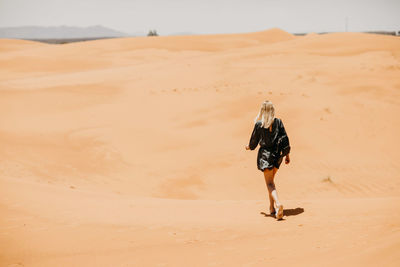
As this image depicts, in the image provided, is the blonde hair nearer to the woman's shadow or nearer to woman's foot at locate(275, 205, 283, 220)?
woman's foot at locate(275, 205, 283, 220)

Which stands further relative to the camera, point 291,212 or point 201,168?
point 201,168

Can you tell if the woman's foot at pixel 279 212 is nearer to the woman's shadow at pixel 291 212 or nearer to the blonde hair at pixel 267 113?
the woman's shadow at pixel 291 212

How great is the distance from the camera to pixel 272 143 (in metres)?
5.62

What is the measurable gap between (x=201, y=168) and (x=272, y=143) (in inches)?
180

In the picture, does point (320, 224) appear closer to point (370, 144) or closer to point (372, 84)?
point (370, 144)

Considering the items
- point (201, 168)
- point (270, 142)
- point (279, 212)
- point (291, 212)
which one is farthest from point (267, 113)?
point (201, 168)

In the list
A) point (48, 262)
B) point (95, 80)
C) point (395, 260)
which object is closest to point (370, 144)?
point (395, 260)

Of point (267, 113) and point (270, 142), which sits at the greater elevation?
point (267, 113)

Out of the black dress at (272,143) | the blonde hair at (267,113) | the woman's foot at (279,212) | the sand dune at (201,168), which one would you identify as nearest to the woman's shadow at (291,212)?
the sand dune at (201,168)

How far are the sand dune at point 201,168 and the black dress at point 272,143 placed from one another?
2.46 ft

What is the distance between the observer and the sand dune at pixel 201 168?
13.7ft

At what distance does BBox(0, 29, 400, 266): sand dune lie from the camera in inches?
164

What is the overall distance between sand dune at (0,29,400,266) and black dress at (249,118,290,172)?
29.5 inches

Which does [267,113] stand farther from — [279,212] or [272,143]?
[279,212]
